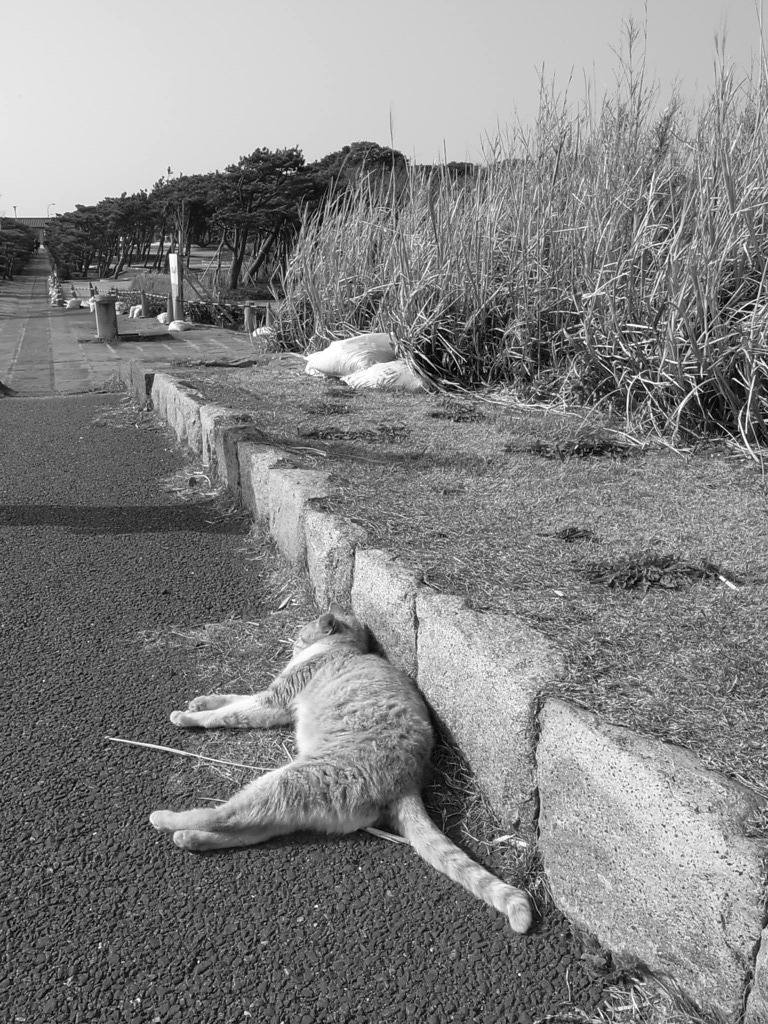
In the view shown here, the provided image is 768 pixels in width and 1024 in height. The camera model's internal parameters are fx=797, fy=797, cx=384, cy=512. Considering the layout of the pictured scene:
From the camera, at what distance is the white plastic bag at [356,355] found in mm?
7139

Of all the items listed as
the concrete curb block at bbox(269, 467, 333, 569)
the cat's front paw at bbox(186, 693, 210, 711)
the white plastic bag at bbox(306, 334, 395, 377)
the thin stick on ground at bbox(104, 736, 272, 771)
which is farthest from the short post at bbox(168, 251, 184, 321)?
the thin stick on ground at bbox(104, 736, 272, 771)

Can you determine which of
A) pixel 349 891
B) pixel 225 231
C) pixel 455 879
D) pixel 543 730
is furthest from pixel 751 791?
pixel 225 231

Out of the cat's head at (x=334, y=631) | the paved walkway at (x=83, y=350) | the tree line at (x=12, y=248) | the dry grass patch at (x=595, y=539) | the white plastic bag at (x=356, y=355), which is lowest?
the paved walkway at (x=83, y=350)

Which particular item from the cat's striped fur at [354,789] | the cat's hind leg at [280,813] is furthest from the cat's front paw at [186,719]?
the cat's hind leg at [280,813]

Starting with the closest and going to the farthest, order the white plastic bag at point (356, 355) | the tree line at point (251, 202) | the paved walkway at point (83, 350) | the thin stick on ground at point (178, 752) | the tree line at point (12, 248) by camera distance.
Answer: the thin stick on ground at point (178, 752) < the white plastic bag at point (356, 355) < the paved walkway at point (83, 350) < the tree line at point (251, 202) < the tree line at point (12, 248)

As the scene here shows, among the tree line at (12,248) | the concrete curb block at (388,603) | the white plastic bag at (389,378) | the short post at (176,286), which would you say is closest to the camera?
the concrete curb block at (388,603)

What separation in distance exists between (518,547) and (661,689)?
3.47 feet

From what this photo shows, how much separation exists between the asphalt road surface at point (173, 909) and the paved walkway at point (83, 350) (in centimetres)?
583

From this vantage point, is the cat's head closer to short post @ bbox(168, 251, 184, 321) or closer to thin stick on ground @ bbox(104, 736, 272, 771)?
thin stick on ground @ bbox(104, 736, 272, 771)

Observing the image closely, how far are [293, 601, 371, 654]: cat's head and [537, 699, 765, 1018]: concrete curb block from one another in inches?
37.5

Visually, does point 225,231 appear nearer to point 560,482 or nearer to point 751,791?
point 560,482

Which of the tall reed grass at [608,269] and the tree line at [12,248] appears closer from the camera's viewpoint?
the tall reed grass at [608,269]

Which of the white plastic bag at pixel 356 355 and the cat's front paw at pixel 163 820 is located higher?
the white plastic bag at pixel 356 355

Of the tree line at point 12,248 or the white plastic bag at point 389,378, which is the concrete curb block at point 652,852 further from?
the tree line at point 12,248
